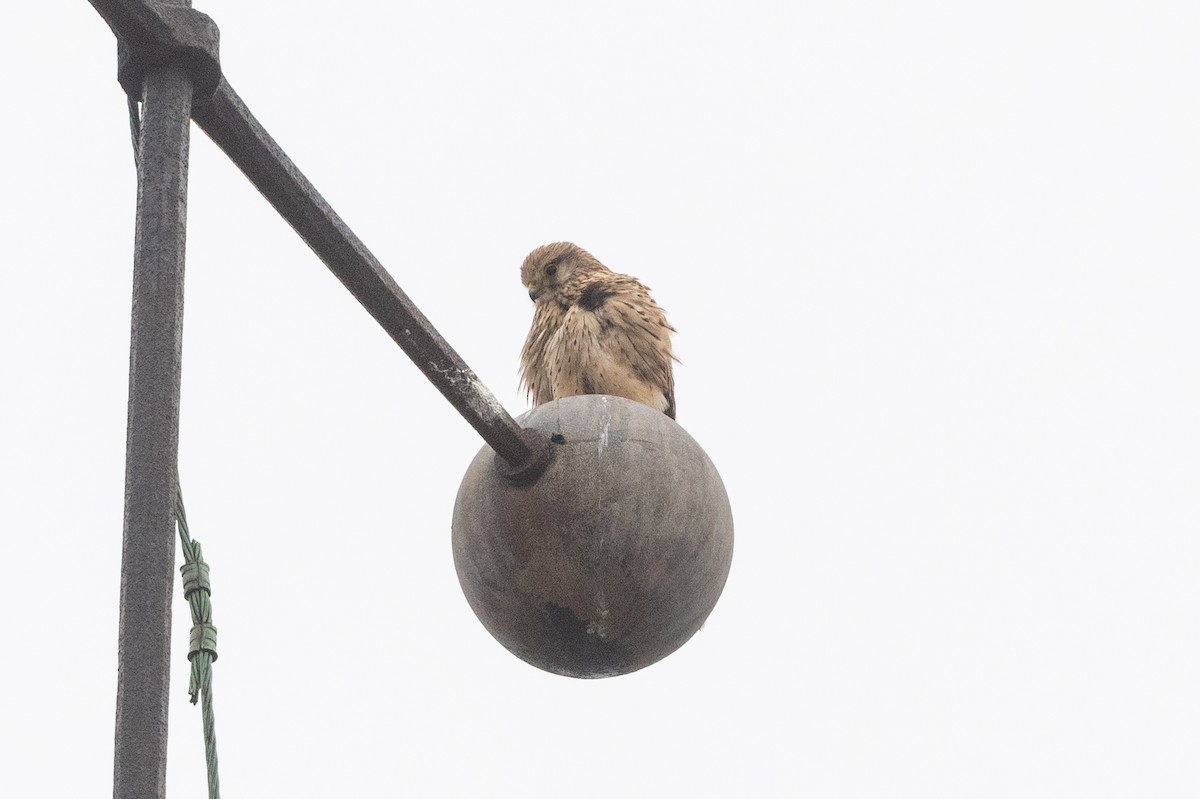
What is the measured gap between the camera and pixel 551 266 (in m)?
6.66

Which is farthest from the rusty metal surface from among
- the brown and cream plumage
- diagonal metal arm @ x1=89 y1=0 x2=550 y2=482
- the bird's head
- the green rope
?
the bird's head

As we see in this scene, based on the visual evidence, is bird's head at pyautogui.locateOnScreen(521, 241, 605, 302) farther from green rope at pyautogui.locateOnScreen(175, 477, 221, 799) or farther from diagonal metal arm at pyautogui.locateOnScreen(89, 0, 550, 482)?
green rope at pyautogui.locateOnScreen(175, 477, 221, 799)

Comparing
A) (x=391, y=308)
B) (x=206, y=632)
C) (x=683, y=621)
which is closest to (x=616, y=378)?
(x=683, y=621)

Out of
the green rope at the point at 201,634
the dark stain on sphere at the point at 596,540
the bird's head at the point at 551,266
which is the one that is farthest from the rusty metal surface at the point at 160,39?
the bird's head at the point at 551,266

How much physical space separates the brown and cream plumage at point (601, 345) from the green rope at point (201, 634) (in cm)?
319

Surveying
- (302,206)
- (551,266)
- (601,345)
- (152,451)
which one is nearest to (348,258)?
(302,206)

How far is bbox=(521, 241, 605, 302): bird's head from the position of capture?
6617mm

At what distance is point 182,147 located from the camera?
2418mm

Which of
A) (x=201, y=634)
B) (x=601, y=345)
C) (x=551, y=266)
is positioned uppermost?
(x=551, y=266)

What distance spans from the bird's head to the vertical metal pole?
4.16m

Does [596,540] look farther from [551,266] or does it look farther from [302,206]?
[551,266]

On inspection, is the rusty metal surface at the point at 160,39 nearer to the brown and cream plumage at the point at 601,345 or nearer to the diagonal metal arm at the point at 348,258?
the diagonal metal arm at the point at 348,258

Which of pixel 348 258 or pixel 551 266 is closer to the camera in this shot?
pixel 348 258

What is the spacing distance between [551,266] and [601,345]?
81 cm
